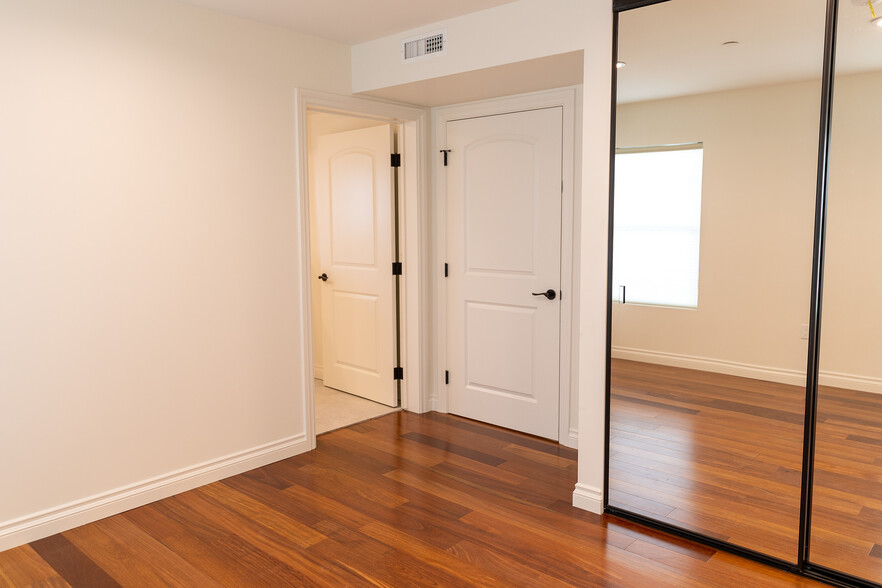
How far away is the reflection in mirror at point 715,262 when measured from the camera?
2416 mm

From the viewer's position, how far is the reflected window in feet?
8.87

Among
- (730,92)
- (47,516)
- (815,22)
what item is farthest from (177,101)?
(815,22)

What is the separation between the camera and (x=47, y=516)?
2803 mm

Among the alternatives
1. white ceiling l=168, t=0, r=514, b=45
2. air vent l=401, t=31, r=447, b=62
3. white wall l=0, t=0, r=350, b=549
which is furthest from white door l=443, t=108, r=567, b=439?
white wall l=0, t=0, r=350, b=549

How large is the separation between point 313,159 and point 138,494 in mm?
2927

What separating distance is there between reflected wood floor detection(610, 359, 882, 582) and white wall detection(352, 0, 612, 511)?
11cm

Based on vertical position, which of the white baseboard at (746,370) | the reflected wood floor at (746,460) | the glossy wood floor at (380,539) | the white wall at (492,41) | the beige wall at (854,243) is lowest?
the glossy wood floor at (380,539)

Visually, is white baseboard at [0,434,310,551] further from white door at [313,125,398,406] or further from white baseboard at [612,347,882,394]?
white baseboard at [612,347,882,394]

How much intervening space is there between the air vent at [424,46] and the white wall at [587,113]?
0.17 m

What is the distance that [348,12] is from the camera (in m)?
3.24

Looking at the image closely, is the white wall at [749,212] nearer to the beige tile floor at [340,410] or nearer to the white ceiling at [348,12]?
the white ceiling at [348,12]

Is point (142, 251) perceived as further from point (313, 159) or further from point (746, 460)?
point (746, 460)

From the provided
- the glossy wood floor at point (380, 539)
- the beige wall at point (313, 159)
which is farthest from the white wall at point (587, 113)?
the beige wall at point (313, 159)

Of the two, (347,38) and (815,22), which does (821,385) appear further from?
(347,38)
